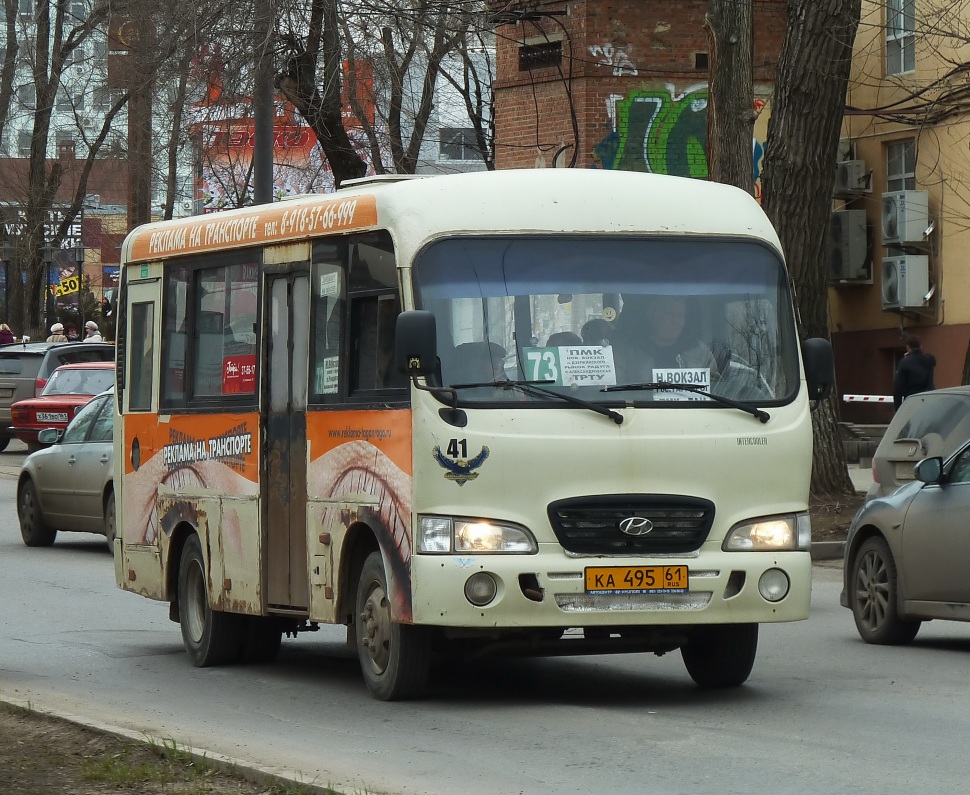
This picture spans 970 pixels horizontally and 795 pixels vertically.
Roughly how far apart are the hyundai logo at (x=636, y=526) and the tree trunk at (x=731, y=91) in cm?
1145

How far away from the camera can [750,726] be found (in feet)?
29.1

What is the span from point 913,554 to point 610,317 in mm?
3599

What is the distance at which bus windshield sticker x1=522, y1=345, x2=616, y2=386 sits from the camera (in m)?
9.37

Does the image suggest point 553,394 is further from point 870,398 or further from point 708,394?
point 870,398

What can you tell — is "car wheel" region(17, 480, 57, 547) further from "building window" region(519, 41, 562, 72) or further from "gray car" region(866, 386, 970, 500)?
"building window" region(519, 41, 562, 72)

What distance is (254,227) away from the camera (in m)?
11.3

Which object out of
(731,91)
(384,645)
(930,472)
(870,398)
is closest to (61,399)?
(870,398)

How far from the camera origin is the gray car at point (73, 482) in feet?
64.0

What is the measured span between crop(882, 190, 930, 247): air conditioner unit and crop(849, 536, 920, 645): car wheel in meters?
21.6

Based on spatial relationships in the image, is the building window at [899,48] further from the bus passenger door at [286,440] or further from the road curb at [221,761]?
the road curb at [221,761]

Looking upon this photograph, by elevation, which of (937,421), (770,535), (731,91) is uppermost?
(731,91)

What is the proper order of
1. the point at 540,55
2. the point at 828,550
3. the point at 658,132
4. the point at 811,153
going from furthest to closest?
the point at 540,55, the point at 658,132, the point at 811,153, the point at 828,550

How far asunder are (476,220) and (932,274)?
25.6m

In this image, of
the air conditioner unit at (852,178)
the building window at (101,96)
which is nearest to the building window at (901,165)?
the air conditioner unit at (852,178)
